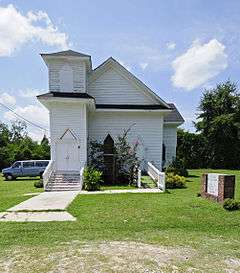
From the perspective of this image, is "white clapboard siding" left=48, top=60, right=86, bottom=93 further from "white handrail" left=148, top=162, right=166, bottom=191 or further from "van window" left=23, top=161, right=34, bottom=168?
"van window" left=23, top=161, right=34, bottom=168

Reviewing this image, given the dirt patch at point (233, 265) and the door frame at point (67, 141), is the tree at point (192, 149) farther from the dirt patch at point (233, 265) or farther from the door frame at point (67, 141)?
the dirt patch at point (233, 265)

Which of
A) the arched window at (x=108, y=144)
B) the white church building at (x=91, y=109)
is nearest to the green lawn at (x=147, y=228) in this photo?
the white church building at (x=91, y=109)

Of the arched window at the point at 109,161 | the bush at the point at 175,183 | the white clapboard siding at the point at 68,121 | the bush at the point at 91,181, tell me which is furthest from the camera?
the arched window at the point at 109,161

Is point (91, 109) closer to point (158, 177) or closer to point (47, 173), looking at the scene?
point (47, 173)

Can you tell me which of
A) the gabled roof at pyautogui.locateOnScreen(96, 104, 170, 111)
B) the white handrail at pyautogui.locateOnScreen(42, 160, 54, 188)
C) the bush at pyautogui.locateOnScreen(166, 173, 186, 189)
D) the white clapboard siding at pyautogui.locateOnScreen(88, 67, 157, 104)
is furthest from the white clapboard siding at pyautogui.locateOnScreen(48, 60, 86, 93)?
the bush at pyautogui.locateOnScreen(166, 173, 186, 189)

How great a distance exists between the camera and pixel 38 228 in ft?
30.2

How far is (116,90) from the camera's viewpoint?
997 inches

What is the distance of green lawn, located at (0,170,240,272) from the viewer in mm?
7480

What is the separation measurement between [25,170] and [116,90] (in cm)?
1223

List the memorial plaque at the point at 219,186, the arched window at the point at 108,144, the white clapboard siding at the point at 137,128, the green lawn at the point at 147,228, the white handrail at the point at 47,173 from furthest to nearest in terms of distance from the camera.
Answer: the white clapboard siding at the point at 137,128, the arched window at the point at 108,144, the white handrail at the point at 47,173, the memorial plaque at the point at 219,186, the green lawn at the point at 147,228

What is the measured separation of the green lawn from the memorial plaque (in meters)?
0.44

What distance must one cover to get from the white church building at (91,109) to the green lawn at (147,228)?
357 inches

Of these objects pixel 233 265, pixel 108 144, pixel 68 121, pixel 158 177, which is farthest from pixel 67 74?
pixel 233 265

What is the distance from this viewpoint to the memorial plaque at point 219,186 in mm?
12648
